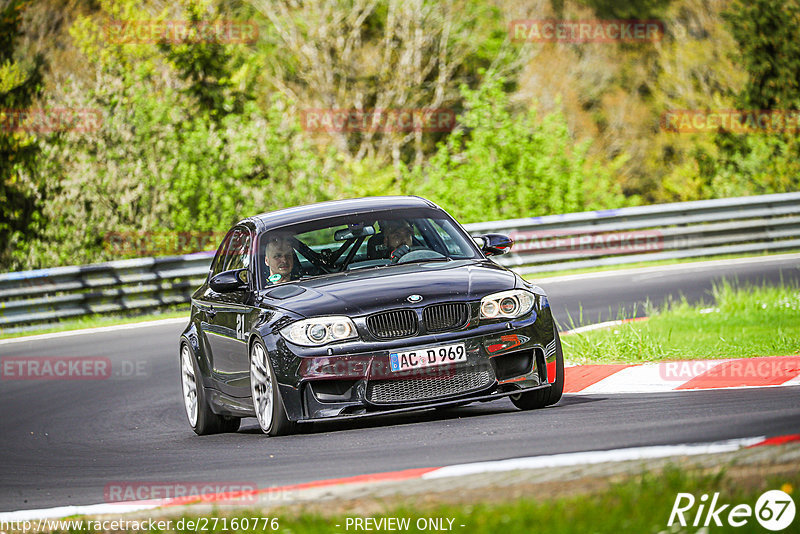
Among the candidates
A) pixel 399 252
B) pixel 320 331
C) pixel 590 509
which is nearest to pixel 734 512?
pixel 590 509

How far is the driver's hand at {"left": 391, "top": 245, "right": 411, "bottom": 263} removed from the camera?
29.8 feet

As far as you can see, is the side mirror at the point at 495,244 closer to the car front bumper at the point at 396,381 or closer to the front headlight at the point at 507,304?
Result: the front headlight at the point at 507,304

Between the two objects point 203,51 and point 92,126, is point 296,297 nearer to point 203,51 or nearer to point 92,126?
point 92,126

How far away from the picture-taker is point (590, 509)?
470 centimetres

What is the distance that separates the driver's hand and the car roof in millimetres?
380

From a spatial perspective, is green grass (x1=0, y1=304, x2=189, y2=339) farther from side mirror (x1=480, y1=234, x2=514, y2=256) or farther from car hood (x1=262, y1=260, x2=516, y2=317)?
car hood (x1=262, y1=260, x2=516, y2=317)

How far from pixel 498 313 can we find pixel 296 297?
1.29 m

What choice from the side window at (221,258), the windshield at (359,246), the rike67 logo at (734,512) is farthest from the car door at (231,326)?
the rike67 logo at (734,512)

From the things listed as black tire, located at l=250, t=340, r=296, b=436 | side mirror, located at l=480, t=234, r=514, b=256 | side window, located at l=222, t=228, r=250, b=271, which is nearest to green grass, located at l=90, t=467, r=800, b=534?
black tire, located at l=250, t=340, r=296, b=436

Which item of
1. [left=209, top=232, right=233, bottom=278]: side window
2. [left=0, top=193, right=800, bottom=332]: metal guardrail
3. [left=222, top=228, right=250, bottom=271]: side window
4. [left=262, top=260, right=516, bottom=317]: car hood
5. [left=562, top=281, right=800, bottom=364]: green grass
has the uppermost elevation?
[left=262, top=260, right=516, bottom=317]: car hood

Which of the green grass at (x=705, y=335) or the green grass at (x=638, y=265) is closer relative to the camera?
the green grass at (x=705, y=335)

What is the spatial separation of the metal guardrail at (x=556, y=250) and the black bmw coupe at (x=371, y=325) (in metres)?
10.4

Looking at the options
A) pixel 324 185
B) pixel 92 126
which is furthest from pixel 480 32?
pixel 92 126

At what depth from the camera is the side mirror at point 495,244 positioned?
9.38 meters
